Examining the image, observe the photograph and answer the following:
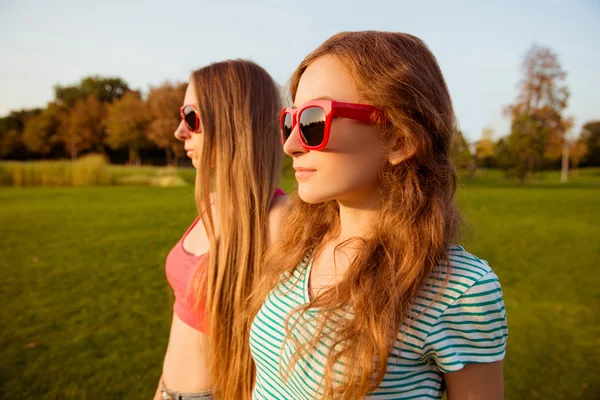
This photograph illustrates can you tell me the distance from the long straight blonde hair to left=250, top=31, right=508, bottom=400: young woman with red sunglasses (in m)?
0.55

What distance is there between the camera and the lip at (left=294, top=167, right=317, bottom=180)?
4.84 ft

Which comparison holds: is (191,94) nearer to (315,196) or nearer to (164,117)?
(315,196)

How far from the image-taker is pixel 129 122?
39375mm


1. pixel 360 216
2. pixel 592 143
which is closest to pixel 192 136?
pixel 360 216

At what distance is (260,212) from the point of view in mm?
2227

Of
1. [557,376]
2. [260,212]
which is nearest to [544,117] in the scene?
[557,376]

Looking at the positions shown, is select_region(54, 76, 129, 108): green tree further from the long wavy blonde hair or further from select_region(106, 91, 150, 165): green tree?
the long wavy blonde hair

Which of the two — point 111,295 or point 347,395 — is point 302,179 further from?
point 111,295

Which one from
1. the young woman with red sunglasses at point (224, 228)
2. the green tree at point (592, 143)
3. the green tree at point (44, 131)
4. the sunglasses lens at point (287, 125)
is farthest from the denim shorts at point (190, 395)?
the green tree at point (592, 143)

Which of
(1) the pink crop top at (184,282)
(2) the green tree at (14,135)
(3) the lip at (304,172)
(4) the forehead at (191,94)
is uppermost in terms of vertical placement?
(2) the green tree at (14,135)

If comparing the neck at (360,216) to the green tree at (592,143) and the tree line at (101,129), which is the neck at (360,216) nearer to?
the tree line at (101,129)

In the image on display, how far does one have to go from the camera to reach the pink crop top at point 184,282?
85.6 inches

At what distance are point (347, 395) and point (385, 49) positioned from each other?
115 centimetres

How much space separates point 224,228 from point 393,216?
1.05 meters
